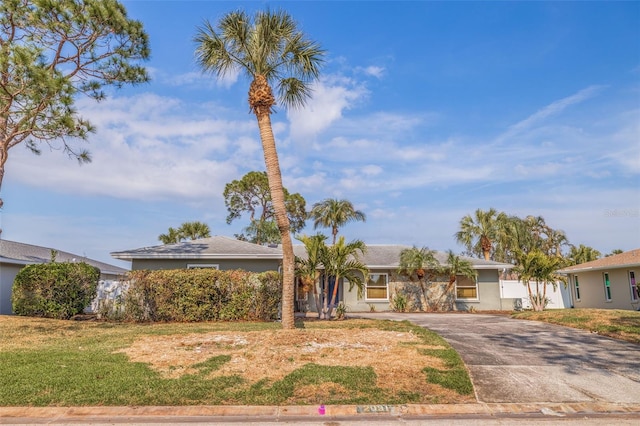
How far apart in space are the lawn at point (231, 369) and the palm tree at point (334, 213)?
69.6 feet

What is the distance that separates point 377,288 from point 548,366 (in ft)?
51.4

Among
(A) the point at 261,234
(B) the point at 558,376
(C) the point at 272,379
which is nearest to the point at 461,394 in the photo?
(B) the point at 558,376

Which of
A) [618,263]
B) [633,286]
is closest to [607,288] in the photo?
[633,286]

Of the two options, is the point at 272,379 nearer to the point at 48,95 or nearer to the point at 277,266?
the point at 48,95

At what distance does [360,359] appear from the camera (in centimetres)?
773

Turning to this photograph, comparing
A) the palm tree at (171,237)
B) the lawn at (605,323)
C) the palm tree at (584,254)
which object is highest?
the palm tree at (171,237)

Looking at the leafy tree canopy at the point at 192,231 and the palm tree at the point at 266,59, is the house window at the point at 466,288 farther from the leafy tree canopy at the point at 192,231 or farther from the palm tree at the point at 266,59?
the leafy tree canopy at the point at 192,231

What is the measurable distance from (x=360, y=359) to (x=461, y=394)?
223 cm

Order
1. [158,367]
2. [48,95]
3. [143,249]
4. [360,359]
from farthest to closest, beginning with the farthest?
[143,249] → [48,95] → [360,359] → [158,367]

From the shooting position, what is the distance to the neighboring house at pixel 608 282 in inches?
857

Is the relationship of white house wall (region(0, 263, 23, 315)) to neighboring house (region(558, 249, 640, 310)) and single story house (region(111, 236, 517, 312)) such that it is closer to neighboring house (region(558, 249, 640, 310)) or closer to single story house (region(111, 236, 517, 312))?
single story house (region(111, 236, 517, 312))

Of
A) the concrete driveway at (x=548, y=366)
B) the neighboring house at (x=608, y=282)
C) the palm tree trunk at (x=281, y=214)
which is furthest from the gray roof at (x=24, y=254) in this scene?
the neighboring house at (x=608, y=282)

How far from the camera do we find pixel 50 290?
46.9ft

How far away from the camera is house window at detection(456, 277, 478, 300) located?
2339cm
